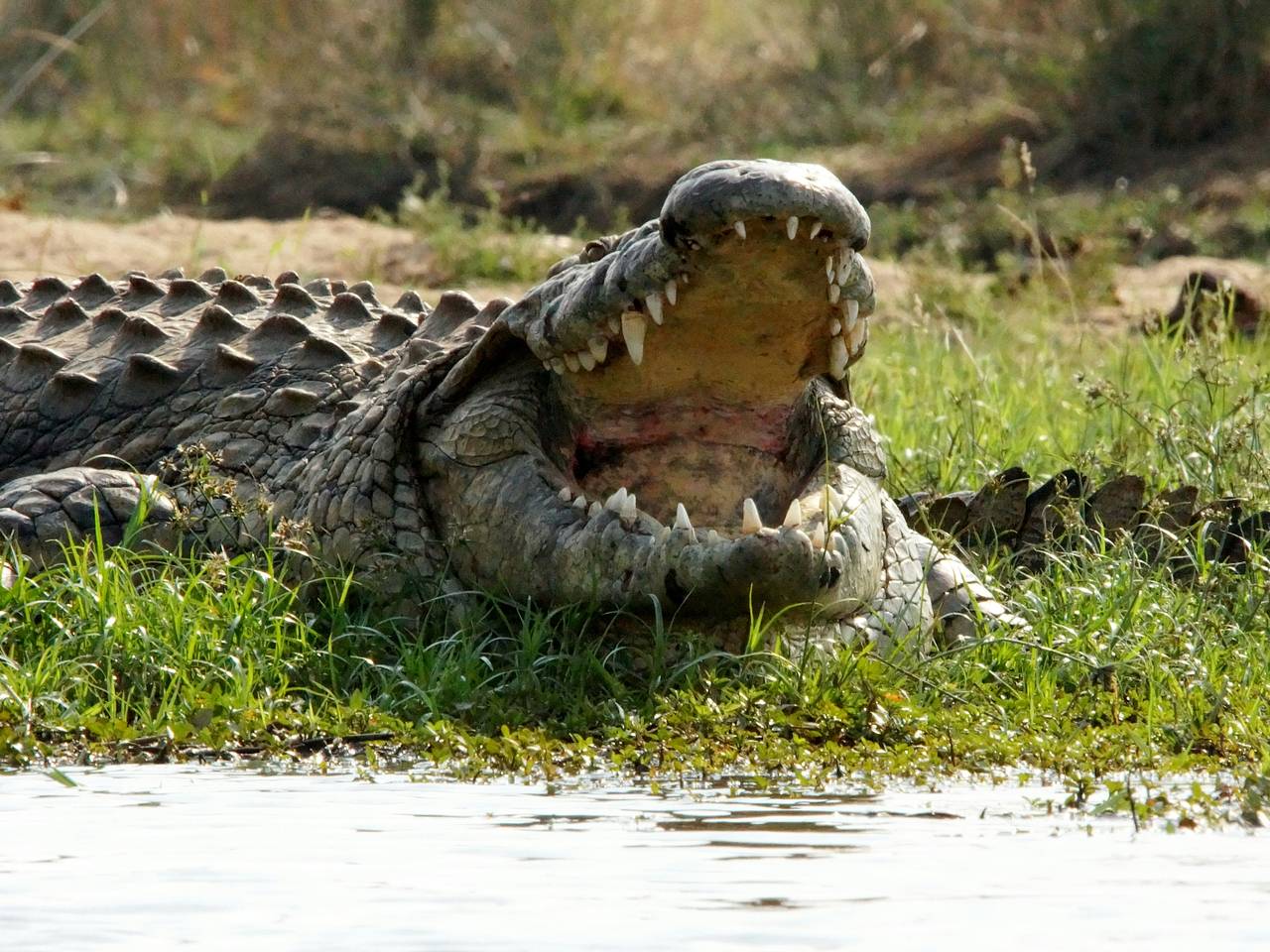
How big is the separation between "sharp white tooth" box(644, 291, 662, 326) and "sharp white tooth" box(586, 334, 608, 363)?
0.67 feet

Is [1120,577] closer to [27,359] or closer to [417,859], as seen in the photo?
[417,859]

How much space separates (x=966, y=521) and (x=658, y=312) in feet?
5.16

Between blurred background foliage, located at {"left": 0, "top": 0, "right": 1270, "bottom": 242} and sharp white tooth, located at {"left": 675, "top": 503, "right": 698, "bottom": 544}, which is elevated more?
blurred background foliage, located at {"left": 0, "top": 0, "right": 1270, "bottom": 242}

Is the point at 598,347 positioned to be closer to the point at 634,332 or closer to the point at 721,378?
the point at 634,332

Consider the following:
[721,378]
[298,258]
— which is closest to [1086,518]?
[721,378]

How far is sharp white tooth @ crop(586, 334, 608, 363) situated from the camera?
13.8 ft

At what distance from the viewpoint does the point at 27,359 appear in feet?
19.1

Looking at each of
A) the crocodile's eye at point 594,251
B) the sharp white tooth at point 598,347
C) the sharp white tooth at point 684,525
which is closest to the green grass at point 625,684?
the sharp white tooth at point 684,525

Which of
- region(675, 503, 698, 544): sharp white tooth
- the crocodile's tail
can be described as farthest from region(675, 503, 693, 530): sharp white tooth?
the crocodile's tail

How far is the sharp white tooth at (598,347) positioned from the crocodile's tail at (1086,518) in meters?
1.25

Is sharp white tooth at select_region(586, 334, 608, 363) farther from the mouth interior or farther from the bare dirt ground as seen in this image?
the bare dirt ground

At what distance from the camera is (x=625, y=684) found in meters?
4.14

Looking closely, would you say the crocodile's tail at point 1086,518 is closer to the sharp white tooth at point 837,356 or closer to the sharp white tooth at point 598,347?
the sharp white tooth at point 837,356

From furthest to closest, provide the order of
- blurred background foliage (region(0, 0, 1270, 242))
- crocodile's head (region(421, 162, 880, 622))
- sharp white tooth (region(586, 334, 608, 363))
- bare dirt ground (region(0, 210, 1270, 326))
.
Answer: blurred background foliage (region(0, 0, 1270, 242)) < bare dirt ground (region(0, 210, 1270, 326)) < sharp white tooth (region(586, 334, 608, 363)) < crocodile's head (region(421, 162, 880, 622))
